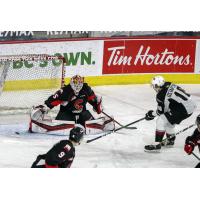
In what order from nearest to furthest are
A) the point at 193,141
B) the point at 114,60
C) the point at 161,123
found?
the point at 193,141, the point at 161,123, the point at 114,60

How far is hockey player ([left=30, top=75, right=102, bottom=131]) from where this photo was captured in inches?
183

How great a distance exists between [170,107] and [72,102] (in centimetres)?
67

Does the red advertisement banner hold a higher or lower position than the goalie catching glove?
higher

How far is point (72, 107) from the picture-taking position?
4688mm

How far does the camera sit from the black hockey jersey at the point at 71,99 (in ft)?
15.3

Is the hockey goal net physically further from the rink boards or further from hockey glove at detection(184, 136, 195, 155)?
hockey glove at detection(184, 136, 195, 155)

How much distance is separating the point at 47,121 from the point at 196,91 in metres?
1.11

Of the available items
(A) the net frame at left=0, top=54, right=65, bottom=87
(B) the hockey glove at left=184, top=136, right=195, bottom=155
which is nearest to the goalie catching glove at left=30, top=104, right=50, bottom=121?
(A) the net frame at left=0, top=54, right=65, bottom=87

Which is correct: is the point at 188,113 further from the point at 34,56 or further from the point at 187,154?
the point at 34,56

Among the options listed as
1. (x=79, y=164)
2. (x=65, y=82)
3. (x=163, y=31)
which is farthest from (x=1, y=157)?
(x=163, y=31)

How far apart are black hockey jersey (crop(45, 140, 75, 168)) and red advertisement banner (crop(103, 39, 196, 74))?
4.35 ft

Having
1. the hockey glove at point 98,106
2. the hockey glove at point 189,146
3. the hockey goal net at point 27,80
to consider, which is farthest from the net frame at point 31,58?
the hockey glove at point 189,146

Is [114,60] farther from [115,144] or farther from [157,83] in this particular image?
[115,144]

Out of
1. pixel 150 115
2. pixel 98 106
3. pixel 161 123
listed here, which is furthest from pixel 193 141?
pixel 98 106
